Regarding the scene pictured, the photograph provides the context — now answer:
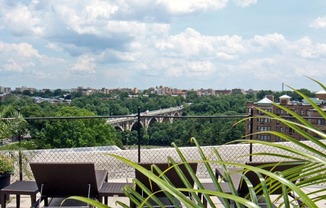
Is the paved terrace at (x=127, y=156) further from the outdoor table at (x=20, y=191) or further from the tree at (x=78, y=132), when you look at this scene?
the tree at (x=78, y=132)

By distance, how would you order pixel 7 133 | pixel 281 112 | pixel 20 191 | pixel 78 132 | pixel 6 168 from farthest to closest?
1. pixel 78 132
2. pixel 7 133
3. pixel 6 168
4. pixel 20 191
5. pixel 281 112

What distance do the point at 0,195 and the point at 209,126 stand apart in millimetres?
5836

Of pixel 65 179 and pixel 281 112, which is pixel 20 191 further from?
pixel 281 112

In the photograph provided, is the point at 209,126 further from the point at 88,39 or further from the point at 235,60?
the point at 235,60

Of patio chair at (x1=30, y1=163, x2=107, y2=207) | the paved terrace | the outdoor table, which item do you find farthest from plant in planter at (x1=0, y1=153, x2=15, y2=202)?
the paved terrace

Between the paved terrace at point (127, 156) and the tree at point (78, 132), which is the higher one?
the paved terrace at point (127, 156)

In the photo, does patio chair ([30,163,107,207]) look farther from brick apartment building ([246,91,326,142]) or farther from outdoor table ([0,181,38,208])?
brick apartment building ([246,91,326,142])

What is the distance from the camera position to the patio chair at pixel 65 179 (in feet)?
11.7

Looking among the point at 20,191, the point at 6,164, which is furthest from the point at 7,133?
the point at 20,191

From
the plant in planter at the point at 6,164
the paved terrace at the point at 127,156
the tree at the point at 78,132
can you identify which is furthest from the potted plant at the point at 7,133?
the tree at the point at 78,132

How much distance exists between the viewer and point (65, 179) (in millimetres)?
3645

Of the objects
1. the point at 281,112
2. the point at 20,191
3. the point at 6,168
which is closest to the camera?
the point at 281,112

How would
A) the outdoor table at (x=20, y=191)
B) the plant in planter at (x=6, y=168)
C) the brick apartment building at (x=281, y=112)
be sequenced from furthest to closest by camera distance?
the plant in planter at (x=6, y=168) < the outdoor table at (x=20, y=191) < the brick apartment building at (x=281, y=112)

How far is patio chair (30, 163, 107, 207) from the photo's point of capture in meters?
3.58
